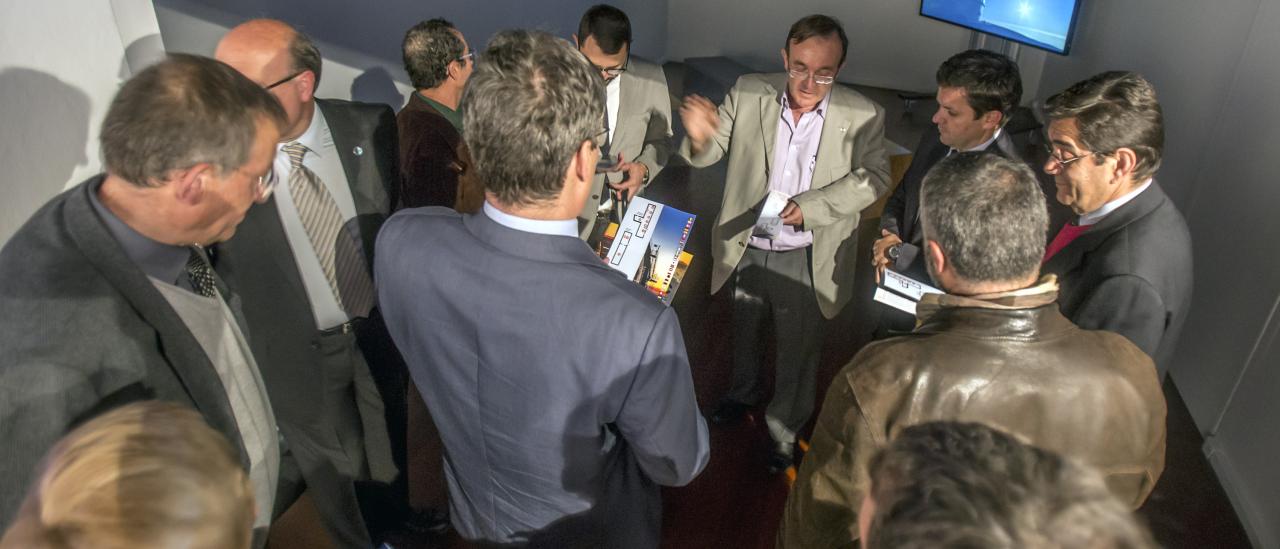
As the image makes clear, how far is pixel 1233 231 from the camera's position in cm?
306

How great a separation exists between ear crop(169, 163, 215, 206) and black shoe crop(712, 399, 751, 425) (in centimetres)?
233

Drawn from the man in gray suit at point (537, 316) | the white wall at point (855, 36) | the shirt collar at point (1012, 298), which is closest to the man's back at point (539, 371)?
the man in gray suit at point (537, 316)

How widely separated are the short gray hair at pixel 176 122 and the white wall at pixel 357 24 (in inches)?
82.9

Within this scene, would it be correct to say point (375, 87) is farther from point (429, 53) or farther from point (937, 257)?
point (937, 257)

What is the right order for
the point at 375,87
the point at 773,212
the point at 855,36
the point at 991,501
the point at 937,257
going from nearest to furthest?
the point at 991,501
the point at 937,257
the point at 773,212
the point at 375,87
the point at 855,36

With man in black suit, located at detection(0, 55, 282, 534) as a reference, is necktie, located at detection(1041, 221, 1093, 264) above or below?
below

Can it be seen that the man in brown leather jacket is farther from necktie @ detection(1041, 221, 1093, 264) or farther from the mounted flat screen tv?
the mounted flat screen tv

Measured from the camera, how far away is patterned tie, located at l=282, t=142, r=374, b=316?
82.0 inches

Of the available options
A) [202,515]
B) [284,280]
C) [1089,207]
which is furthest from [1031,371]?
[284,280]

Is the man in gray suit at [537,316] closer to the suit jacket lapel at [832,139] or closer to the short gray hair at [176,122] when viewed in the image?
the short gray hair at [176,122]

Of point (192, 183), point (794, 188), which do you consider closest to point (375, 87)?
point (794, 188)

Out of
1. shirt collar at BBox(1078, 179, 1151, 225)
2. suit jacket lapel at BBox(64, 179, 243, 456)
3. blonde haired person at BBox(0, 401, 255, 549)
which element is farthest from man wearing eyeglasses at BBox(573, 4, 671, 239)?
blonde haired person at BBox(0, 401, 255, 549)

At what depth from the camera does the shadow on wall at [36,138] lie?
1.83m

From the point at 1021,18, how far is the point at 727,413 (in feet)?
16.1
